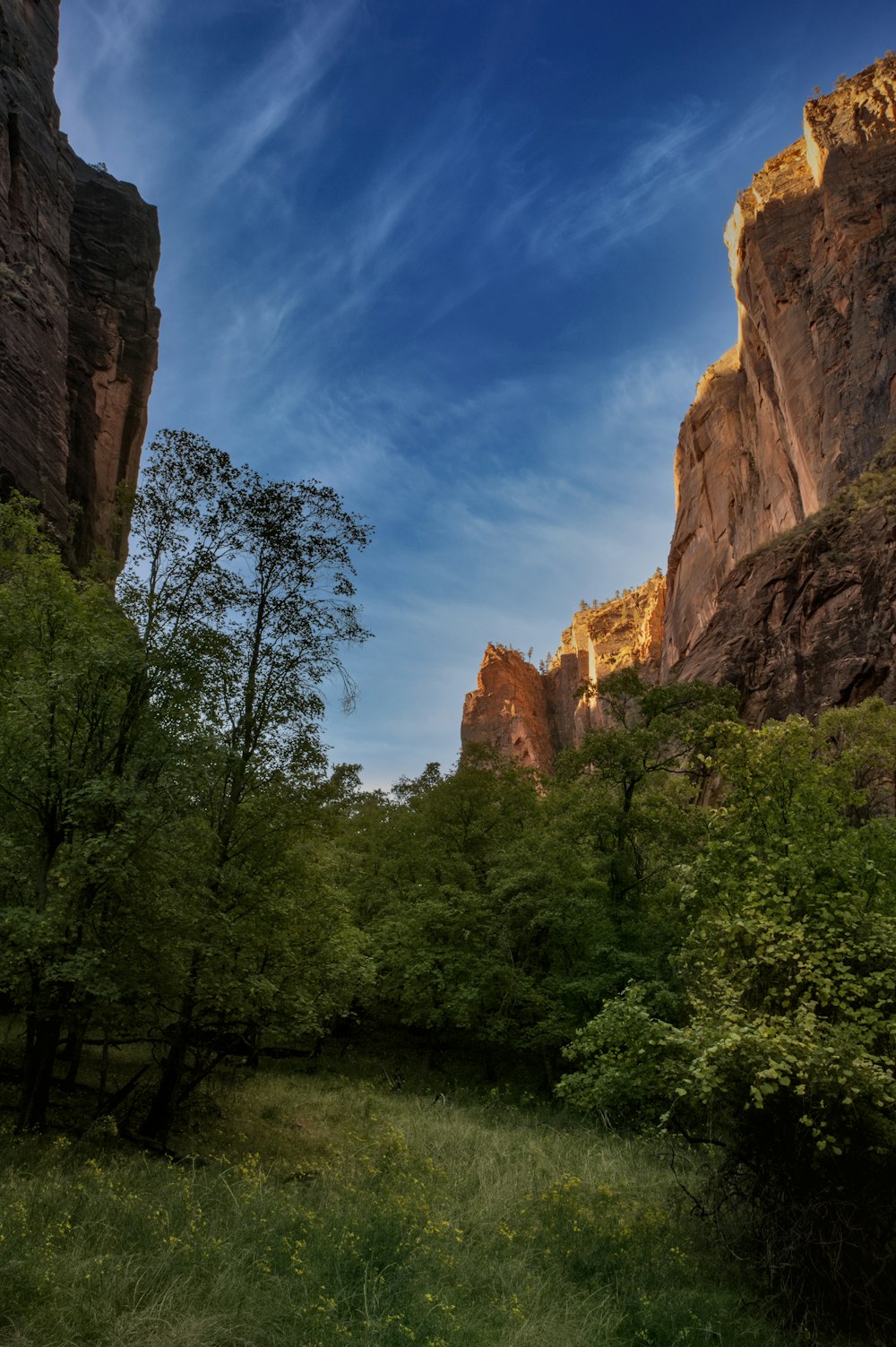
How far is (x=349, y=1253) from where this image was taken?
23.0 ft

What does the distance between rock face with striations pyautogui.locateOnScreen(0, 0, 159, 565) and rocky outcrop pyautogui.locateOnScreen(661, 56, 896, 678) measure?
3410 cm

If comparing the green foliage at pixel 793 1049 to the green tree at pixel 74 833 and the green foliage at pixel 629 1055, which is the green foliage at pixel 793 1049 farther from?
the green tree at pixel 74 833

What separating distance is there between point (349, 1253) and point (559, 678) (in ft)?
340

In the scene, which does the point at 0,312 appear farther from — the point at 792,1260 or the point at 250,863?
the point at 792,1260

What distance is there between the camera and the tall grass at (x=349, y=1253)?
5629 mm

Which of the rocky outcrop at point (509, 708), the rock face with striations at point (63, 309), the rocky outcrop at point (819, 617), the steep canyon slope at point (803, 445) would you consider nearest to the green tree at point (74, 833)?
the rock face with striations at point (63, 309)

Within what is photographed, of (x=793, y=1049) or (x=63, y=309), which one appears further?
(x=63, y=309)

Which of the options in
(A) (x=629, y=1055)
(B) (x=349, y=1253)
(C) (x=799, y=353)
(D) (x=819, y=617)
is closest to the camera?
(B) (x=349, y=1253)

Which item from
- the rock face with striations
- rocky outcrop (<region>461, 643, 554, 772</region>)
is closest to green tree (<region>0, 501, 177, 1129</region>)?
the rock face with striations

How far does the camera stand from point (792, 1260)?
748 cm

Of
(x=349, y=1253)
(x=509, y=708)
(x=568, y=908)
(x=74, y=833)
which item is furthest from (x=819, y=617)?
(x=509, y=708)

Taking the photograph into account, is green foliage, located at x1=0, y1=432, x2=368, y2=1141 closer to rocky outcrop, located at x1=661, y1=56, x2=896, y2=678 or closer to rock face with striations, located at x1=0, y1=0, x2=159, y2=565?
rock face with striations, located at x1=0, y1=0, x2=159, y2=565

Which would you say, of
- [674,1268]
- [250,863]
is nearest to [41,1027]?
[250,863]

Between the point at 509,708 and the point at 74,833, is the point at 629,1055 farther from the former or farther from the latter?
the point at 509,708
